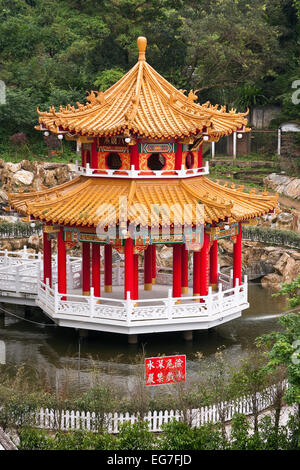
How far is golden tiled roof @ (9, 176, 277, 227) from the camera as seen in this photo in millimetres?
21953

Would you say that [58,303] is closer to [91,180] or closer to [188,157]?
[91,180]

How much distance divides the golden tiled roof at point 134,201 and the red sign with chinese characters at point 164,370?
4.38 meters

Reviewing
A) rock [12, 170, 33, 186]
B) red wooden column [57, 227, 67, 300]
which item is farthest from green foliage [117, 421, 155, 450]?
rock [12, 170, 33, 186]

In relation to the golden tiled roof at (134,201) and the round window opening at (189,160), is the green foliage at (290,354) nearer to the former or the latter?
the golden tiled roof at (134,201)

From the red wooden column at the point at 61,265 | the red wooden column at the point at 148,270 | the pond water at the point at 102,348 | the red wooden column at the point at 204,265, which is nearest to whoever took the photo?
the pond water at the point at 102,348

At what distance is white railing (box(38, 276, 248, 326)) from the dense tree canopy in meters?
22.9

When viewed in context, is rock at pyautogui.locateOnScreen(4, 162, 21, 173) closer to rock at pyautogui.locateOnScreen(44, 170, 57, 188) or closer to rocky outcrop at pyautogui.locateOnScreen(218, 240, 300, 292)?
rock at pyautogui.locateOnScreen(44, 170, 57, 188)

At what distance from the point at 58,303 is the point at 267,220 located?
15.7 metres

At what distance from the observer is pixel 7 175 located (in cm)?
4062

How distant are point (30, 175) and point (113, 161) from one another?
17.8m

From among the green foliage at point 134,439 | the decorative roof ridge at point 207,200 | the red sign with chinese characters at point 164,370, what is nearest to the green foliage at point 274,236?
the decorative roof ridge at point 207,200

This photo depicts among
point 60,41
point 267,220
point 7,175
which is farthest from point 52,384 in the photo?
point 60,41

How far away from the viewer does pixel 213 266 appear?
83.1ft

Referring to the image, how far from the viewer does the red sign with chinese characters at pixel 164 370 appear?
17969 mm
